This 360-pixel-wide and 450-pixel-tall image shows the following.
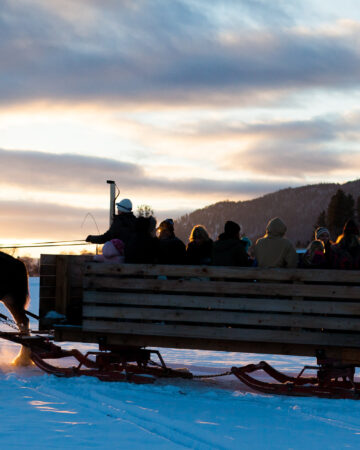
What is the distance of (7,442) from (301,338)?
11.3ft

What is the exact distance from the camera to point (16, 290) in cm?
1084

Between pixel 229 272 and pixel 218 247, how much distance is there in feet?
1.40

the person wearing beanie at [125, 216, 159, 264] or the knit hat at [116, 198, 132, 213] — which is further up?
the knit hat at [116, 198, 132, 213]

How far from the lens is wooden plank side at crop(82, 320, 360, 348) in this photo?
8039mm

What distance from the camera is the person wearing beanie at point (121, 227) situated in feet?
31.0

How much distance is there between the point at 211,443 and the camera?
6.26 metres

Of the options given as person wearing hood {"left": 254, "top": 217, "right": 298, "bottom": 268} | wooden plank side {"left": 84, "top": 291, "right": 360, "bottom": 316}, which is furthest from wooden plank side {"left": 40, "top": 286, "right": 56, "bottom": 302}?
person wearing hood {"left": 254, "top": 217, "right": 298, "bottom": 268}

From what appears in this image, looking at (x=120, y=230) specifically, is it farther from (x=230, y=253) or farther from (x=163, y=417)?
(x=163, y=417)

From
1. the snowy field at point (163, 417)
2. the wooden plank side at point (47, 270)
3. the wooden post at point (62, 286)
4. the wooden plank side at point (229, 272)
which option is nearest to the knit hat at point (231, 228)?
the wooden plank side at point (229, 272)

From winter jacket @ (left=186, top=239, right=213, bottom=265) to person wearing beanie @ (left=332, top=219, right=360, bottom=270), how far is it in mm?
1661

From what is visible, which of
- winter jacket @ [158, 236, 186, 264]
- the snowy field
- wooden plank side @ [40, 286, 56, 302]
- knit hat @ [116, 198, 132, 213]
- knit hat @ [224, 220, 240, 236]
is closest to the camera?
the snowy field

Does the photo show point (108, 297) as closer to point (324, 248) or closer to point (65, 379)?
point (65, 379)

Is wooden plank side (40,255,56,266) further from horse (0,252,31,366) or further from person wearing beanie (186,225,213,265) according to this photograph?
person wearing beanie (186,225,213,265)

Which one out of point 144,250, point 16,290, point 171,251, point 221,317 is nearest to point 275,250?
point 221,317
